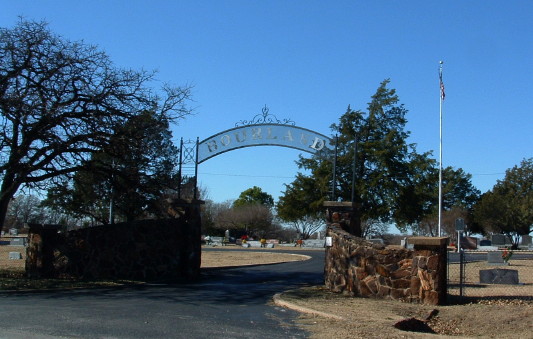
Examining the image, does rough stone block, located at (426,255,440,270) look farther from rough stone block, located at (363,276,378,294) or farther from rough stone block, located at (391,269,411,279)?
rough stone block, located at (363,276,378,294)

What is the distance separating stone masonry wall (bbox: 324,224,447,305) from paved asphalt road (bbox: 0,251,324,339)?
200 centimetres

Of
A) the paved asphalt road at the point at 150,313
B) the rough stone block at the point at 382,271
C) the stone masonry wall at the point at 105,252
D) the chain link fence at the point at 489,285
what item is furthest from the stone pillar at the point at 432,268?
the stone masonry wall at the point at 105,252

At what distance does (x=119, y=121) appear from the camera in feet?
56.8

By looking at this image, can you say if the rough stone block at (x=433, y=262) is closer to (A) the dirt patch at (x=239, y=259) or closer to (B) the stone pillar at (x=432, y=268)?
(B) the stone pillar at (x=432, y=268)

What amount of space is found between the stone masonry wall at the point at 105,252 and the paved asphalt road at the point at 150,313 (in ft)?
5.78

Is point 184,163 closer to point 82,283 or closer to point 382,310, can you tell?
point 82,283

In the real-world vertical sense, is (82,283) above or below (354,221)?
below

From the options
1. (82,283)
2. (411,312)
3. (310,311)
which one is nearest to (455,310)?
(411,312)

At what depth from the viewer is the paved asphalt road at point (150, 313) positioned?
30.0 ft

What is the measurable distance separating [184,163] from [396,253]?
8556 mm

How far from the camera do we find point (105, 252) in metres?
18.0

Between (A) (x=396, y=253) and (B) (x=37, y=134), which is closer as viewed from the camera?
(A) (x=396, y=253)

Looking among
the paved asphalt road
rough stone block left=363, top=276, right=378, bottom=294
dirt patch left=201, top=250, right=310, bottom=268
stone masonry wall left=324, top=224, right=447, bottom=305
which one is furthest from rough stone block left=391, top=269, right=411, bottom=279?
dirt patch left=201, top=250, right=310, bottom=268

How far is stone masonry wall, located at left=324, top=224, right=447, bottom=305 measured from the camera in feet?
42.1
